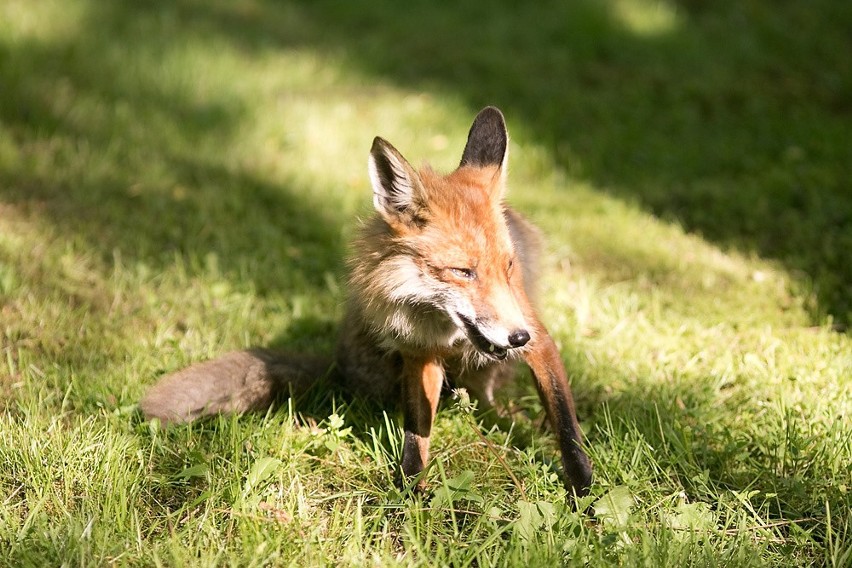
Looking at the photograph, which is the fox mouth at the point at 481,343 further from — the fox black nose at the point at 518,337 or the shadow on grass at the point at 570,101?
the shadow on grass at the point at 570,101

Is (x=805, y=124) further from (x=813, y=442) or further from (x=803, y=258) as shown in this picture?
(x=813, y=442)

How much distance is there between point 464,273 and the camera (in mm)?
2822

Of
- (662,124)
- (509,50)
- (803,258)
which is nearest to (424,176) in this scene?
(803,258)

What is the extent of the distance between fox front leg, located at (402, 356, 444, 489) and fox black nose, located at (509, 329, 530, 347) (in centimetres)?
62

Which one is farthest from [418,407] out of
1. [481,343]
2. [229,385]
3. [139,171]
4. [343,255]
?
[139,171]

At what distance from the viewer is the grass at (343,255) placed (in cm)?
273

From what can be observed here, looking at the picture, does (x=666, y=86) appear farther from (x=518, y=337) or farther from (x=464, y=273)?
(x=518, y=337)

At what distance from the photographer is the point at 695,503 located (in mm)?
2717

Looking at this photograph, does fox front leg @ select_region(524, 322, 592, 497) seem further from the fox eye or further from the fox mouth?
the fox eye

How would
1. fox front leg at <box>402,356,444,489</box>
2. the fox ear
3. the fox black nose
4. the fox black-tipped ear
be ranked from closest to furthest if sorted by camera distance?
1. the fox black nose
2. the fox ear
3. fox front leg at <box>402,356,444,489</box>
4. the fox black-tipped ear

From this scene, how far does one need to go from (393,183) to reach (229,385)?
1160mm

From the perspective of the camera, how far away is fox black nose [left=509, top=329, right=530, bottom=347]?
2.65 m

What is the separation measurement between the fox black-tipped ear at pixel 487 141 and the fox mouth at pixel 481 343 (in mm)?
829

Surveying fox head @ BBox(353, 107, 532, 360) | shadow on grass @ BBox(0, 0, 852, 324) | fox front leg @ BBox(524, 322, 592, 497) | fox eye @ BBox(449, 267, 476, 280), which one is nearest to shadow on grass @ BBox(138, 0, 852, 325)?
shadow on grass @ BBox(0, 0, 852, 324)
